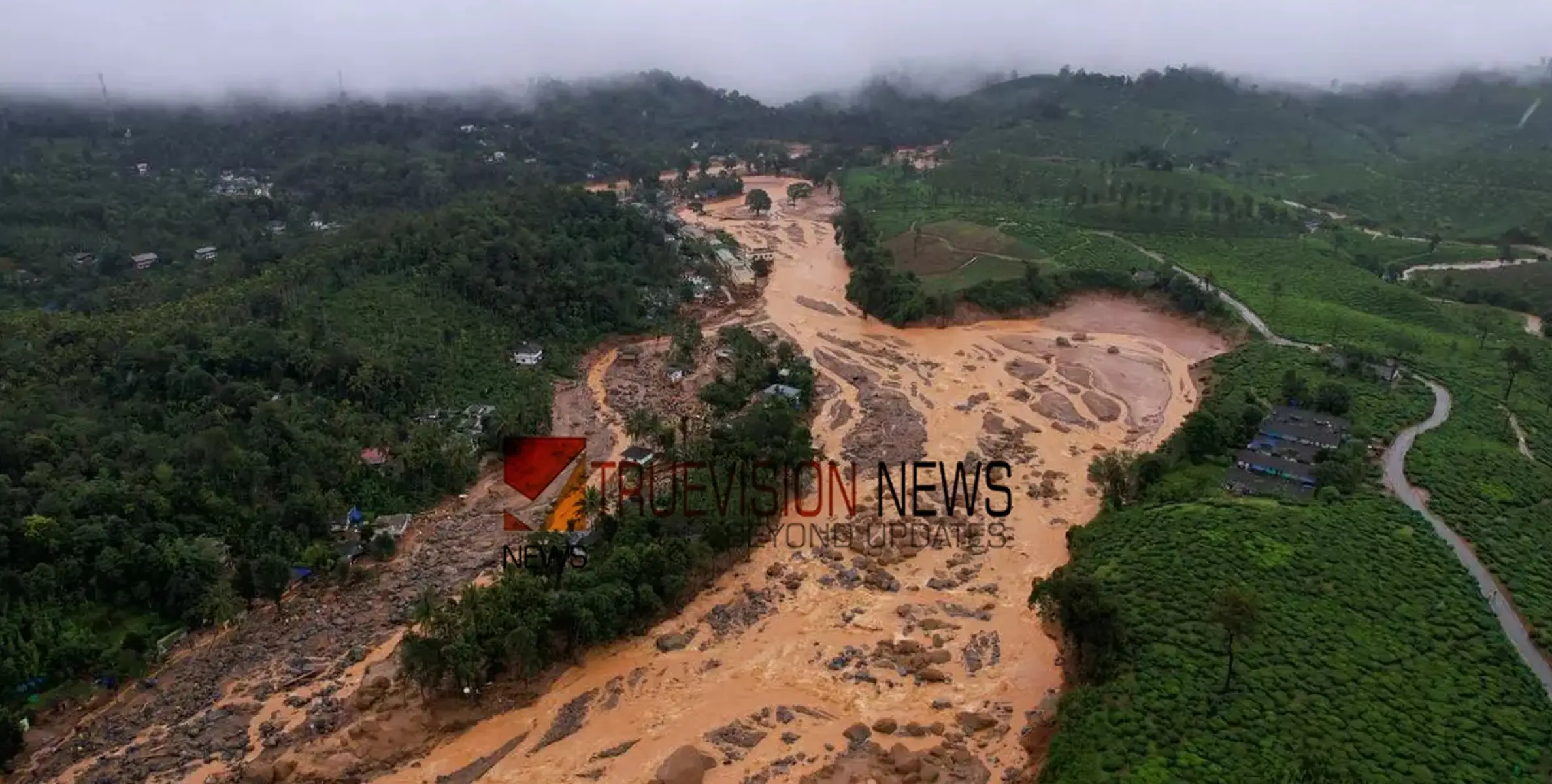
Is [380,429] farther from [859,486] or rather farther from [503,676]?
[859,486]

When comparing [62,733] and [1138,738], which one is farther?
[62,733]

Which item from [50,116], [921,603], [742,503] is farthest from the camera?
[50,116]

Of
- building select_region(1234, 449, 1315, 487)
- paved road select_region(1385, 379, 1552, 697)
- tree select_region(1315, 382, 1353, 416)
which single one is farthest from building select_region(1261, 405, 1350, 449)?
building select_region(1234, 449, 1315, 487)

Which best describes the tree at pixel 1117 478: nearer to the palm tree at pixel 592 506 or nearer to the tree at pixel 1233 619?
the tree at pixel 1233 619

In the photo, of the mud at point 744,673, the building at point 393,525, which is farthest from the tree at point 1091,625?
the building at point 393,525

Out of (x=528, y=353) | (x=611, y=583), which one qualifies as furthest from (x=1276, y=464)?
(x=528, y=353)

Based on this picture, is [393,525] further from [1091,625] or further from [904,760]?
[1091,625]

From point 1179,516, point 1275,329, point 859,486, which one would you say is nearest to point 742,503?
point 859,486
